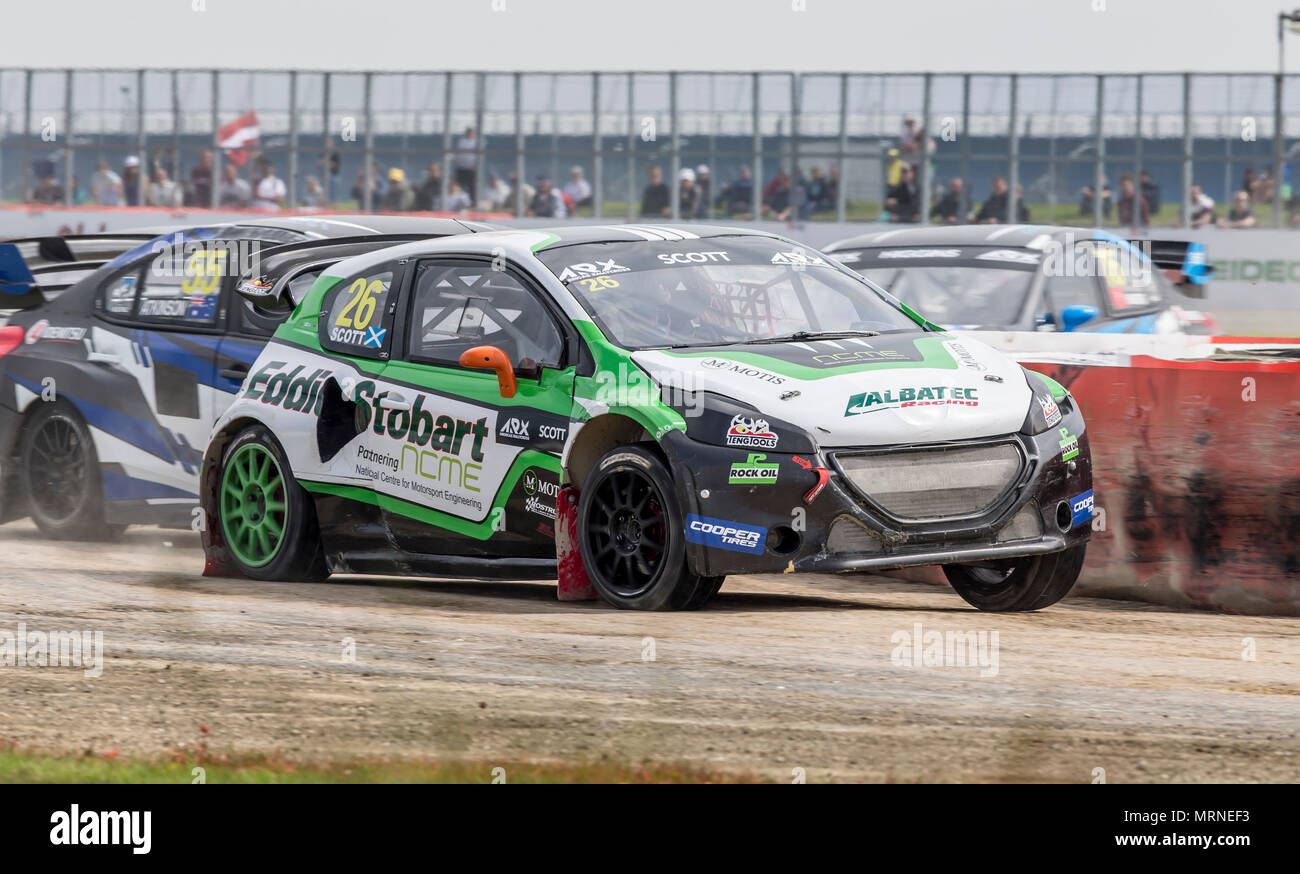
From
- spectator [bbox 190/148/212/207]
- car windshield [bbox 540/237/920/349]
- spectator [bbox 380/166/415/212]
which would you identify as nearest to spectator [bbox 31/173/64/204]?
spectator [bbox 190/148/212/207]

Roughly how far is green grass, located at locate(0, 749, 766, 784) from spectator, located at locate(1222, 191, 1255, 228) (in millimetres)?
24553

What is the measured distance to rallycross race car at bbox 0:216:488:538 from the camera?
9.80 meters

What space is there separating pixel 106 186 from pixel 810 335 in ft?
81.8

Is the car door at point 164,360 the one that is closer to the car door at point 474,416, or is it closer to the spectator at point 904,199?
the car door at point 474,416

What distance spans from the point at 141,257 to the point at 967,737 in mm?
6702

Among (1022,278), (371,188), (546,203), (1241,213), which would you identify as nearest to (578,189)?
(546,203)

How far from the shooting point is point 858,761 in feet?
16.0

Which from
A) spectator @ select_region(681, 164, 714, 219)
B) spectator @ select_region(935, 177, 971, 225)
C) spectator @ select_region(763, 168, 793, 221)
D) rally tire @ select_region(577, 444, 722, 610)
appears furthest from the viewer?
spectator @ select_region(763, 168, 793, 221)

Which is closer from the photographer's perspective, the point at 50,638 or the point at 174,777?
the point at 174,777

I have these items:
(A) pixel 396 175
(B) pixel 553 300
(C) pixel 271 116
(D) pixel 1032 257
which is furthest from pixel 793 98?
(B) pixel 553 300

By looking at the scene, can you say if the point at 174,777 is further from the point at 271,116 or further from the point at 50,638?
the point at 271,116

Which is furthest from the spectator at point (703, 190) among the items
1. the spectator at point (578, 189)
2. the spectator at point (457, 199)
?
the spectator at point (457, 199)

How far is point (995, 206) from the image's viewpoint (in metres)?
26.7

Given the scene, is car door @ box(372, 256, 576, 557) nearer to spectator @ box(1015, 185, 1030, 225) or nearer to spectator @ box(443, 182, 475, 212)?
spectator @ box(1015, 185, 1030, 225)
